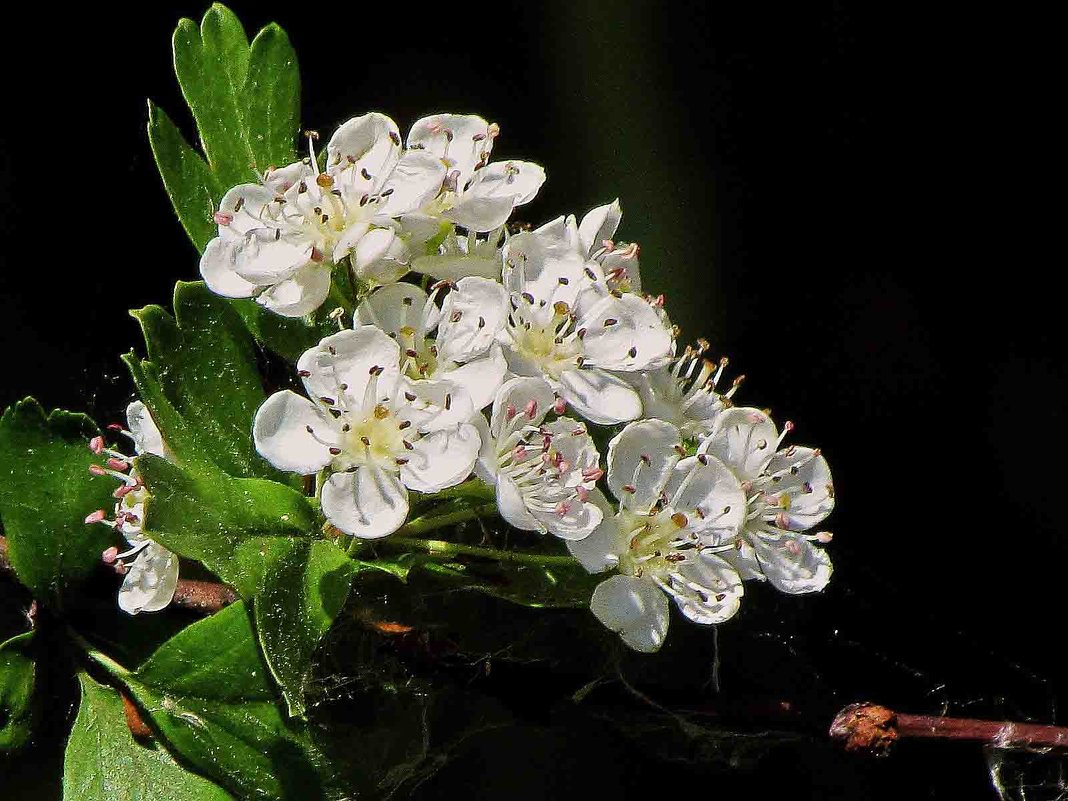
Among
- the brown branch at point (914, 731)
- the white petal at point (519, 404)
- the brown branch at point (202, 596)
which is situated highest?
the white petal at point (519, 404)

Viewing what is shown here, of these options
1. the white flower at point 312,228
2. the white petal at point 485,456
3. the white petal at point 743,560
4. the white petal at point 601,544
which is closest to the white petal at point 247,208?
the white flower at point 312,228

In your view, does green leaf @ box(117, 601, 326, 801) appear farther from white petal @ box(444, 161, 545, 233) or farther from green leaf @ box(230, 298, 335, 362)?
white petal @ box(444, 161, 545, 233)

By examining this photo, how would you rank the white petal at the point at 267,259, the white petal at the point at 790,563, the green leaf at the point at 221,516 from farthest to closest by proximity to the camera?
1. the white petal at the point at 790,563
2. the white petal at the point at 267,259
3. the green leaf at the point at 221,516

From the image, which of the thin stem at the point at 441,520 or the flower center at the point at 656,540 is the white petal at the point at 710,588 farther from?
the thin stem at the point at 441,520

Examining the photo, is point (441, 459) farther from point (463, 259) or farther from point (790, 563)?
point (790, 563)

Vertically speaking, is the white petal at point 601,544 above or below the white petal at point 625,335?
below

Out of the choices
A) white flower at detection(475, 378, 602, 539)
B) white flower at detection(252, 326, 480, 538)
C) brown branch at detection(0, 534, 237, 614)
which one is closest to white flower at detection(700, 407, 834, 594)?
white flower at detection(475, 378, 602, 539)

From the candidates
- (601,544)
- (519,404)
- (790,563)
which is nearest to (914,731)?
(790,563)
